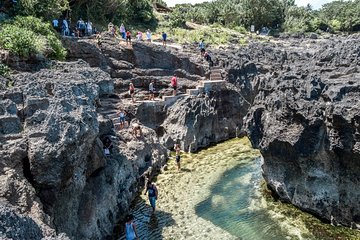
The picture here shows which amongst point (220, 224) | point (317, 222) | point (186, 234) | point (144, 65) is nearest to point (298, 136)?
point (317, 222)

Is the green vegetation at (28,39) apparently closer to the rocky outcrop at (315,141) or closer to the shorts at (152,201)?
the shorts at (152,201)

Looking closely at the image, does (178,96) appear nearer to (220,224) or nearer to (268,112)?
(268,112)

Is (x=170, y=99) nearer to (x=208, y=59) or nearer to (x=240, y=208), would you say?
(x=208, y=59)

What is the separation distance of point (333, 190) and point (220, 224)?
581 cm

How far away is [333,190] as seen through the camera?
18984mm

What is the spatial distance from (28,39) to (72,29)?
16874mm

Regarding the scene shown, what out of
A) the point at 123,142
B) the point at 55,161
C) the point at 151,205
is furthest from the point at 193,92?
the point at 55,161

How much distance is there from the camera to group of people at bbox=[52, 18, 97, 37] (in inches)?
1393

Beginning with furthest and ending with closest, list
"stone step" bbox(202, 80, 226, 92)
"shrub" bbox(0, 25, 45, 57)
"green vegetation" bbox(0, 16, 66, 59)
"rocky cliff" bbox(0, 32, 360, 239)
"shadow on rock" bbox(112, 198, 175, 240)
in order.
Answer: "stone step" bbox(202, 80, 226, 92) → "green vegetation" bbox(0, 16, 66, 59) → "shrub" bbox(0, 25, 45, 57) → "shadow on rock" bbox(112, 198, 175, 240) → "rocky cliff" bbox(0, 32, 360, 239)

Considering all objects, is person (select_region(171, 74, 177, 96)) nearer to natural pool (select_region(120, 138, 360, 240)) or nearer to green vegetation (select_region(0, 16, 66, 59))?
natural pool (select_region(120, 138, 360, 240))

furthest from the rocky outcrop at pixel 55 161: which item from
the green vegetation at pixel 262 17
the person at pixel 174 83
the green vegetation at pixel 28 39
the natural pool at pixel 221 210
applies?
the green vegetation at pixel 262 17

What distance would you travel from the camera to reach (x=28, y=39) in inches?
908

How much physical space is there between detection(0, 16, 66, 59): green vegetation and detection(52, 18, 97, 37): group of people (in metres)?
6.49

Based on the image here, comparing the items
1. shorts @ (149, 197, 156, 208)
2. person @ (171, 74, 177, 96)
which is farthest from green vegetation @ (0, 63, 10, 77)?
person @ (171, 74, 177, 96)
